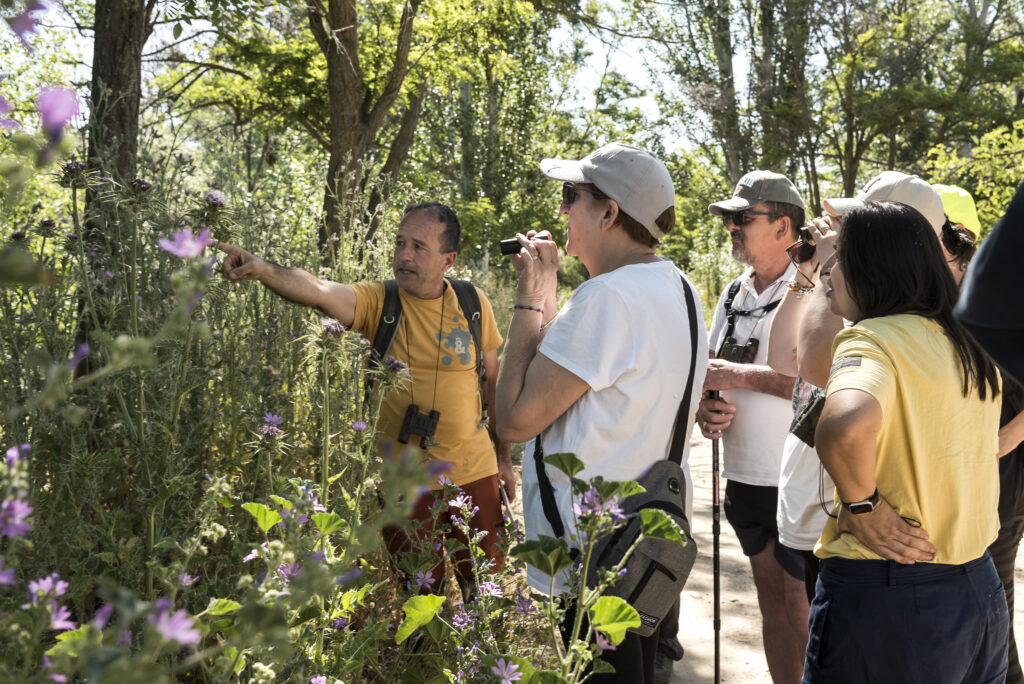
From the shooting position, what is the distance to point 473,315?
3.74 m

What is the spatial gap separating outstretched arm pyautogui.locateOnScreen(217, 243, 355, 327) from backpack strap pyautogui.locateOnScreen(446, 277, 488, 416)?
1.70 ft

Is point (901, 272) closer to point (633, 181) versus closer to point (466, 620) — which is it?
point (633, 181)

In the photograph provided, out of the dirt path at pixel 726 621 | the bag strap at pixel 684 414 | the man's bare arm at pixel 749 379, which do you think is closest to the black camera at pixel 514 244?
the bag strap at pixel 684 414

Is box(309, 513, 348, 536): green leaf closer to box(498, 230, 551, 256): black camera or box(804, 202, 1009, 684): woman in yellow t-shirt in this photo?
box(804, 202, 1009, 684): woman in yellow t-shirt

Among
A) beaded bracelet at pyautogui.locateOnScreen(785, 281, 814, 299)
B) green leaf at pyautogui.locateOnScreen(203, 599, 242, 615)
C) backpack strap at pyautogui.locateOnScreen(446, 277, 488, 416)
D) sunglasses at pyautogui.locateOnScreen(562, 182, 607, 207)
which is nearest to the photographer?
green leaf at pyautogui.locateOnScreen(203, 599, 242, 615)

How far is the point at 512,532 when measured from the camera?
2498 mm

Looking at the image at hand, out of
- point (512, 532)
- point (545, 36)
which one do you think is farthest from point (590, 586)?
point (545, 36)

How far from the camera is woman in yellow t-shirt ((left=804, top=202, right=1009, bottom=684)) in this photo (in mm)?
2076

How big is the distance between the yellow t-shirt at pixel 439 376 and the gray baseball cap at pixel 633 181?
122cm

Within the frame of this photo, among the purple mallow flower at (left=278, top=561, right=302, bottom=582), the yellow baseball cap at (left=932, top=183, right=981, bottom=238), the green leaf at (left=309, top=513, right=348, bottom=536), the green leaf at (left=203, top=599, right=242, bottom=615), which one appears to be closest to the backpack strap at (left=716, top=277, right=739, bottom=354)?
the yellow baseball cap at (left=932, top=183, right=981, bottom=238)

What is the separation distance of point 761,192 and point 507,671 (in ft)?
8.37

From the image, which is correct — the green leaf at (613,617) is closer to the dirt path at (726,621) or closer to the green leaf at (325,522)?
the green leaf at (325,522)

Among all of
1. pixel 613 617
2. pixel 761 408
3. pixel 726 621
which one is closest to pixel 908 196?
pixel 761 408

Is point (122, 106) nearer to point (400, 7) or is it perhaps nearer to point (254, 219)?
point (254, 219)
